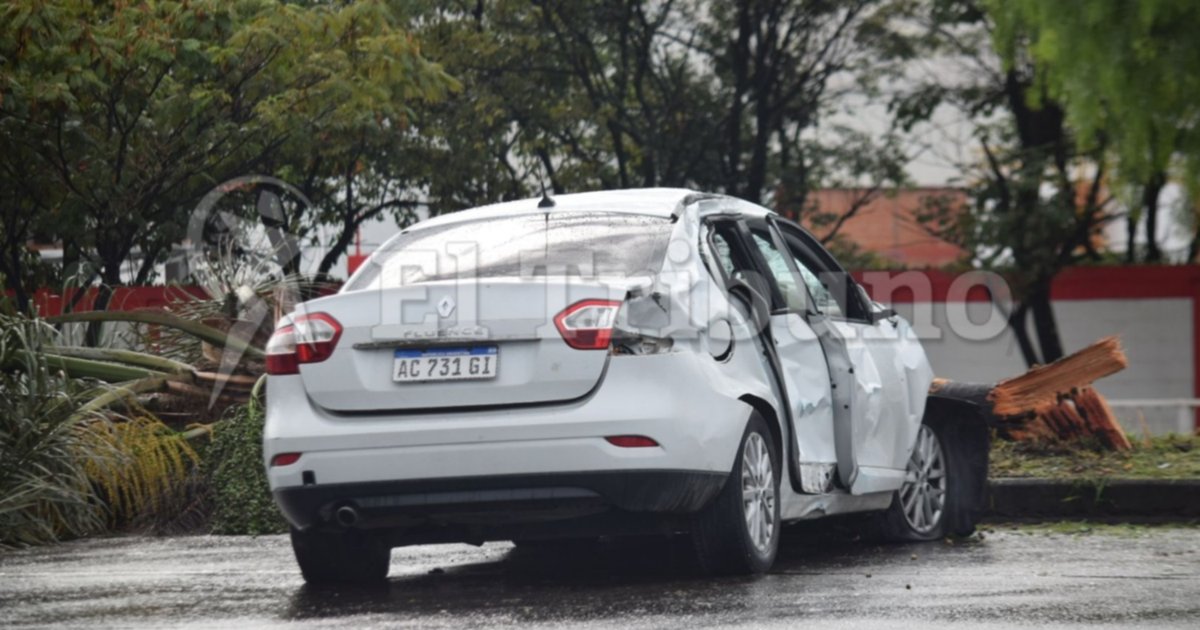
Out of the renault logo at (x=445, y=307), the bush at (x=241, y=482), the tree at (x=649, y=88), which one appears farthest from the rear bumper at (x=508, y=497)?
the tree at (x=649, y=88)

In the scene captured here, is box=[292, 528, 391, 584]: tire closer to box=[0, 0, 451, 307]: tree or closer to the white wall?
box=[0, 0, 451, 307]: tree

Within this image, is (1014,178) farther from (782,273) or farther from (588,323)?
(588,323)

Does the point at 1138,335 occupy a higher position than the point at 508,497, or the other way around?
the point at 1138,335

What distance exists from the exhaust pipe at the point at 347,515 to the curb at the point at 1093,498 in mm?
4422

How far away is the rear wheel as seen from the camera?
9.17m

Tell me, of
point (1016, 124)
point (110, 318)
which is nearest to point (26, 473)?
point (110, 318)

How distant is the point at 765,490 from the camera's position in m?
7.41

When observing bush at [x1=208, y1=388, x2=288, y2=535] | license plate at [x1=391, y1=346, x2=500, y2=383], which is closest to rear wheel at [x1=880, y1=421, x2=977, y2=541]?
license plate at [x1=391, y1=346, x2=500, y2=383]

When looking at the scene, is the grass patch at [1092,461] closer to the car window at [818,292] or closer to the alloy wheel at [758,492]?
the car window at [818,292]

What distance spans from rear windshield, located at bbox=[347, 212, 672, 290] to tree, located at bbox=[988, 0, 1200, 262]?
4.06 m

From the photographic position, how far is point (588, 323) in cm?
670

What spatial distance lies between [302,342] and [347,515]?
26.2 inches

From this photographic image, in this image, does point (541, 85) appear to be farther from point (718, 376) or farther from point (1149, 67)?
point (718, 376)

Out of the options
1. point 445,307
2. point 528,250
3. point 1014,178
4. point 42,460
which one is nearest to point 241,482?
point 42,460
